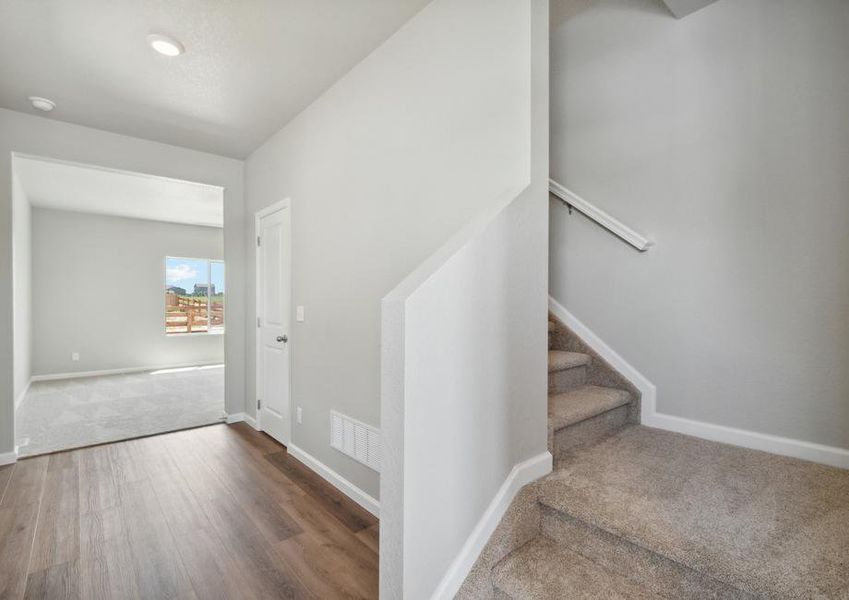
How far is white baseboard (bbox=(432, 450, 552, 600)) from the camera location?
125cm

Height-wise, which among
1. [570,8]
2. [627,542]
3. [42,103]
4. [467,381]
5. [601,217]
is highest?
[570,8]

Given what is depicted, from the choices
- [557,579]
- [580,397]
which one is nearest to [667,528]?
[557,579]

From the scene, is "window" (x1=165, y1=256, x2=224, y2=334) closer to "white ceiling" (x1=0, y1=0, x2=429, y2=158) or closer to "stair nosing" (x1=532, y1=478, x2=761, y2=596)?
"white ceiling" (x1=0, y1=0, x2=429, y2=158)

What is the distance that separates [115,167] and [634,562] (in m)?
4.48

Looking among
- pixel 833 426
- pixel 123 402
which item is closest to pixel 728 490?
pixel 833 426

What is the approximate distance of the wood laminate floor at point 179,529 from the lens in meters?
1.72

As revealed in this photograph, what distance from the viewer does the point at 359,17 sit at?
209cm

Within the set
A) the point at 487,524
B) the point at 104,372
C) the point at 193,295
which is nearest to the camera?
the point at 487,524

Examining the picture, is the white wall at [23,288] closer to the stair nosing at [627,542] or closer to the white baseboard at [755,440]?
the stair nosing at [627,542]

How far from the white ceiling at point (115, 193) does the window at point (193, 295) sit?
1016 mm

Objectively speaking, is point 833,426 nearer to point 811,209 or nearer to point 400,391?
point 811,209

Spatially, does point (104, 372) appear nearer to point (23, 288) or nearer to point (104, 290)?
point (104, 290)

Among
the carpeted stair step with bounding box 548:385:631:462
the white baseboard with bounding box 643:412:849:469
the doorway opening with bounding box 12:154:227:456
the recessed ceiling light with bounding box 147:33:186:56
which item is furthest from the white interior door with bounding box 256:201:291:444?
the white baseboard with bounding box 643:412:849:469

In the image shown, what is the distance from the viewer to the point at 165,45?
2236mm
